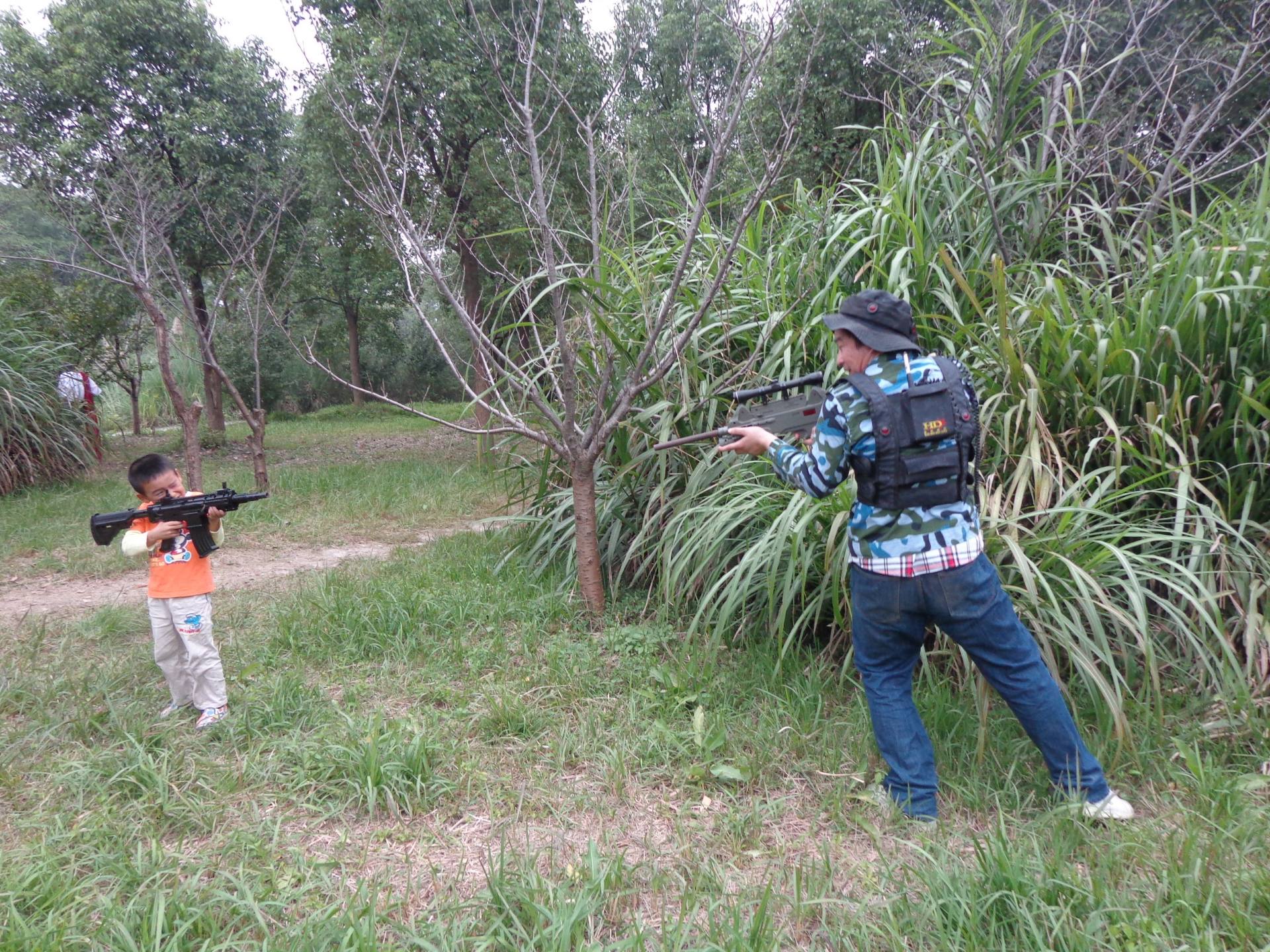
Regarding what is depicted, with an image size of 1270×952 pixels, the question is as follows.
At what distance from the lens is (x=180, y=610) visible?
125 inches

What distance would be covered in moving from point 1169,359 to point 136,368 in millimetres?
15978

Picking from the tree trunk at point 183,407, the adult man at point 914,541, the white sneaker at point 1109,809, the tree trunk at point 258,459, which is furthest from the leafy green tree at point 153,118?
the white sneaker at point 1109,809

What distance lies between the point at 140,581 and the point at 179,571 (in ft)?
8.10

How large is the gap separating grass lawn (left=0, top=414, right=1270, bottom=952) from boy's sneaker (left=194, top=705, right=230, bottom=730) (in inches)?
2.2

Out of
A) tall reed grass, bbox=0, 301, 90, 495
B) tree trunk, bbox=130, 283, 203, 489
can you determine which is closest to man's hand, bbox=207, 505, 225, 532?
tree trunk, bbox=130, 283, 203, 489

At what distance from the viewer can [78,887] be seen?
83.4 inches

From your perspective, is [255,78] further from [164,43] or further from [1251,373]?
[1251,373]

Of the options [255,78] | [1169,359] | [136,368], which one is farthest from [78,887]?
[136,368]

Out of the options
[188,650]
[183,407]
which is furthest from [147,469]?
[183,407]

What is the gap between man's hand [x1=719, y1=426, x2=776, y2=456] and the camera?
2711mm

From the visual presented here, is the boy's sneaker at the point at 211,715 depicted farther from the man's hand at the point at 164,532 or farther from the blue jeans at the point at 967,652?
the blue jeans at the point at 967,652

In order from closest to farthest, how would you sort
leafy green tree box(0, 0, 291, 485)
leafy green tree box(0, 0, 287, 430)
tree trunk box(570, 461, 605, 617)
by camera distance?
tree trunk box(570, 461, 605, 617), leafy green tree box(0, 0, 291, 485), leafy green tree box(0, 0, 287, 430)

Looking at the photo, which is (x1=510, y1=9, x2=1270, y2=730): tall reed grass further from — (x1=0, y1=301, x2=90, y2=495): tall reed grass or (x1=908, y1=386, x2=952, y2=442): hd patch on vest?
(x1=0, y1=301, x2=90, y2=495): tall reed grass

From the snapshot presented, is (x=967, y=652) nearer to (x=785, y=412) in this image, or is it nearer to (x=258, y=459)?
(x=785, y=412)
